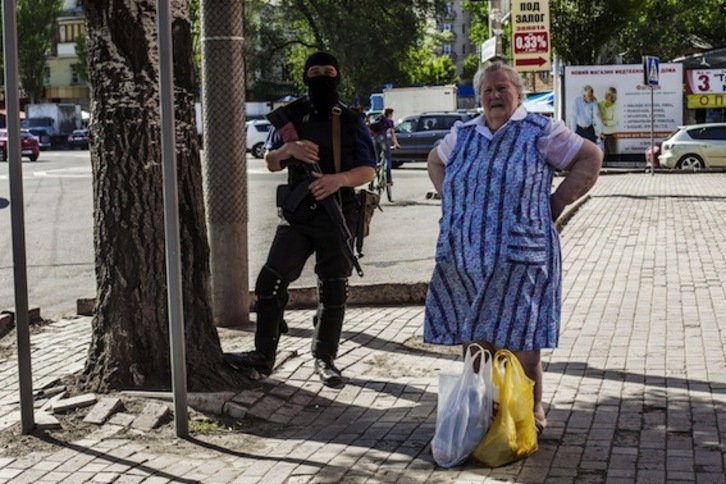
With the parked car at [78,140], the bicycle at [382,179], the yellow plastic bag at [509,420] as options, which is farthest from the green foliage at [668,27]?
the yellow plastic bag at [509,420]

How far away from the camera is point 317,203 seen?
23.1 feet

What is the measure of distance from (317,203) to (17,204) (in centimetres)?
175

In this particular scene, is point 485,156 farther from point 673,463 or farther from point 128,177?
point 128,177

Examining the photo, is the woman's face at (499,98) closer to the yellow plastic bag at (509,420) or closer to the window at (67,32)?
the yellow plastic bag at (509,420)

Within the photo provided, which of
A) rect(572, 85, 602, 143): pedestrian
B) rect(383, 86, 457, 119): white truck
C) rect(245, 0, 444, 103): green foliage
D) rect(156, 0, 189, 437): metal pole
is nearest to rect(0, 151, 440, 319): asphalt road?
rect(156, 0, 189, 437): metal pole

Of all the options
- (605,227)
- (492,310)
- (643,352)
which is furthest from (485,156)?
(605,227)

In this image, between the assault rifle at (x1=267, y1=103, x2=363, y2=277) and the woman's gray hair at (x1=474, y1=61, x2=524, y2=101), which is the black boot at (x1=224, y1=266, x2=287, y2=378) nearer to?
the assault rifle at (x1=267, y1=103, x2=363, y2=277)

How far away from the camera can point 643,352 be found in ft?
26.0

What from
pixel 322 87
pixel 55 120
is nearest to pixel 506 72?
pixel 322 87

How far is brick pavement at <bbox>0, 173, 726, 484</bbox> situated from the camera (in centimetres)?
536

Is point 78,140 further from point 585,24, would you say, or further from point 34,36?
point 585,24

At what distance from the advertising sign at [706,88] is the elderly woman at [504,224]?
36.9m

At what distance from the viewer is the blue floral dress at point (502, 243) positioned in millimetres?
5484

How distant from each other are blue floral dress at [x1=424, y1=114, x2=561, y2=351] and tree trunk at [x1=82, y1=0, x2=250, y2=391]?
173 centimetres
